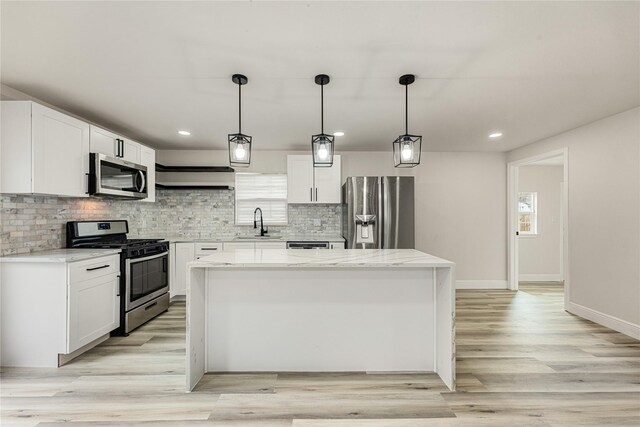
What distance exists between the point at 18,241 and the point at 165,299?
1654mm

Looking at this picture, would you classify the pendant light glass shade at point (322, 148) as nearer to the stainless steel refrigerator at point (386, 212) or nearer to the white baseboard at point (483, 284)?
the stainless steel refrigerator at point (386, 212)

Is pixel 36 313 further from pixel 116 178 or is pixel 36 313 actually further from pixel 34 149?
pixel 116 178

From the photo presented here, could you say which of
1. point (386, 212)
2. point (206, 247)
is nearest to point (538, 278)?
point (386, 212)

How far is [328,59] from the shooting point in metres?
2.11

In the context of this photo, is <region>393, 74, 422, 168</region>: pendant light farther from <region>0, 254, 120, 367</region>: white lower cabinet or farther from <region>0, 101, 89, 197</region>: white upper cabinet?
<region>0, 101, 89, 197</region>: white upper cabinet

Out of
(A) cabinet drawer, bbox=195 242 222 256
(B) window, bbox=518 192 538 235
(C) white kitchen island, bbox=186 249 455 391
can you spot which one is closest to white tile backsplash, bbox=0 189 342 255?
(A) cabinet drawer, bbox=195 242 222 256

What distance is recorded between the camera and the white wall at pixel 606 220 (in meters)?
3.12

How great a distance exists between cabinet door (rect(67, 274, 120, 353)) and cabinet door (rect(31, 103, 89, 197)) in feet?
2.88

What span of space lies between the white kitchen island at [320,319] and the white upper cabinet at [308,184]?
7.58 feet

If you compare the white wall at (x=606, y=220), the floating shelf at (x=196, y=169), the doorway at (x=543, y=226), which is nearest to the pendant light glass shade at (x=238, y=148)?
the floating shelf at (x=196, y=169)

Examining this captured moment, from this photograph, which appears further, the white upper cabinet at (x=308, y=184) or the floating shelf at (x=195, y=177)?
the floating shelf at (x=195, y=177)

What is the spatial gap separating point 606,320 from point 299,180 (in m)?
4.01

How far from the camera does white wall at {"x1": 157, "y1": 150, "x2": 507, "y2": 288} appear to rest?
202 inches

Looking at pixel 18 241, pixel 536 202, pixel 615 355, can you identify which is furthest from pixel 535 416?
pixel 536 202
